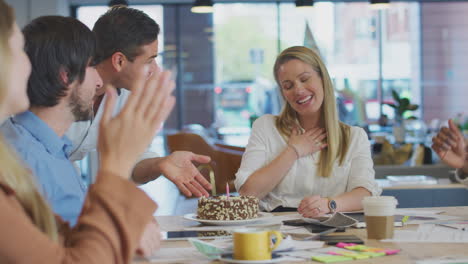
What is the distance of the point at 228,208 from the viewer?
2201mm

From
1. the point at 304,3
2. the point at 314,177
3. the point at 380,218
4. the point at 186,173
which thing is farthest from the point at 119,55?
the point at 304,3

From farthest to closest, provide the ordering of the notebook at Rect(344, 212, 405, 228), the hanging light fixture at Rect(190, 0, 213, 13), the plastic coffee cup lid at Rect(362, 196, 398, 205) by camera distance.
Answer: the hanging light fixture at Rect(190, 0, 213, 13) < the notebook at Rect(344, 212, 405, 228) < the plastic coffee cup lid at Rect(362, 196, 398, 205)

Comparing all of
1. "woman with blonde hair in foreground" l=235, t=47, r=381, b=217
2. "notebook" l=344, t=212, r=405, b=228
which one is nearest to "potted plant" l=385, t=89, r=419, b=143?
"woman with blonde hair in foreground" l=235, t=47, r=381, b=217

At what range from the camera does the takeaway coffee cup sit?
1.91 meters

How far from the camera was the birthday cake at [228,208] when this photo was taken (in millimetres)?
2201

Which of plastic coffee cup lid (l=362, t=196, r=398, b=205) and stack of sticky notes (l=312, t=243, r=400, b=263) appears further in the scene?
plastic coffee cup lid (l=362, t=196, r=398, b=205)

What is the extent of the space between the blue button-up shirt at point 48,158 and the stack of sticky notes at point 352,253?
67 cm

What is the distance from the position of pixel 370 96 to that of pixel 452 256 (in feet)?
32.1

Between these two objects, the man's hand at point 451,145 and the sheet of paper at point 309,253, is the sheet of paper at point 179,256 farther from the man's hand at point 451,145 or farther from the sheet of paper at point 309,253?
the man's hand at point 451,145

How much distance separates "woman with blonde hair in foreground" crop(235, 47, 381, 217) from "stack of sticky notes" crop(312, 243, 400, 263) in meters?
0.99

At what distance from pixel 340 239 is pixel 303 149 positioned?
1147 mm

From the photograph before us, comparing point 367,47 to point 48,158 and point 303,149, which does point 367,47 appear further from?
point 48,158

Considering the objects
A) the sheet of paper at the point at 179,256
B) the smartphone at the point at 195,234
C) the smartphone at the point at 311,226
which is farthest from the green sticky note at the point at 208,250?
the smartphone at the point at 311,226

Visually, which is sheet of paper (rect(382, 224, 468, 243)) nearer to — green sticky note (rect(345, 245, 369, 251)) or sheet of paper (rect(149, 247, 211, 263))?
green sticky note (rect(345, 245, 369, 251))
